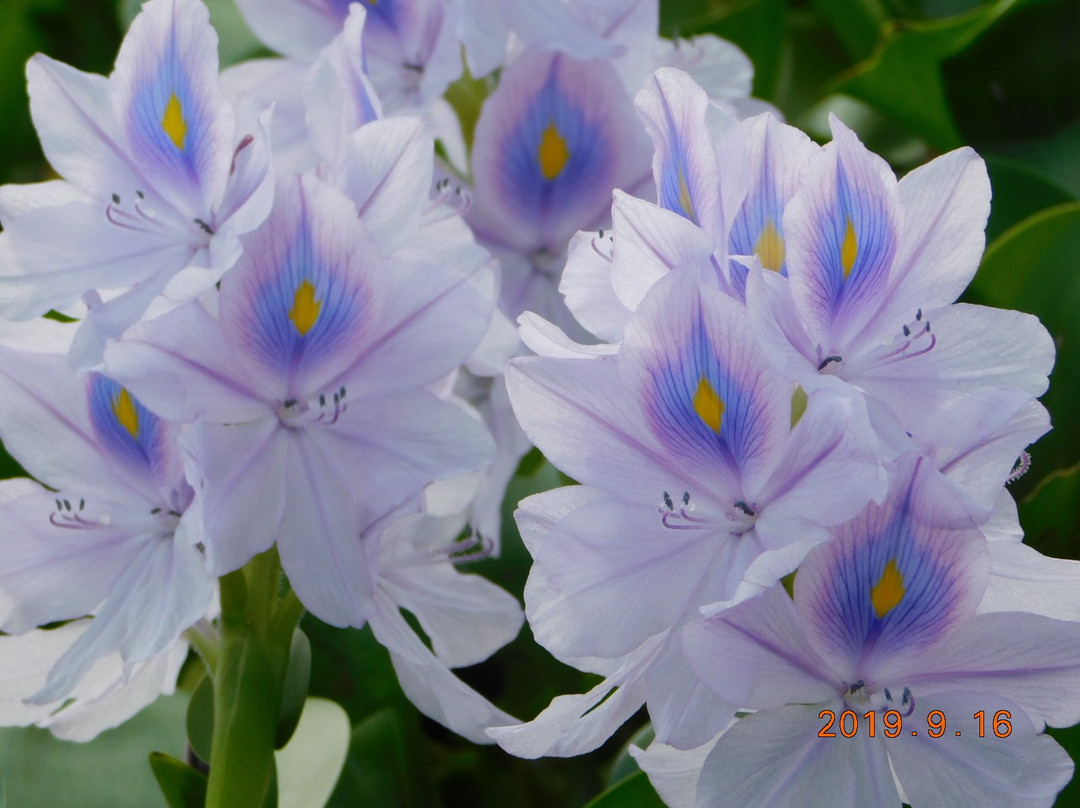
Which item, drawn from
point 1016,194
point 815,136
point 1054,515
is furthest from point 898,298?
point 815,136

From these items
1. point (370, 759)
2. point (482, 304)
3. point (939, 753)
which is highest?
point (482, 304)

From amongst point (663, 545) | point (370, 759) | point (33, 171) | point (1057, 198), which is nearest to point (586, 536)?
point (663, 545)

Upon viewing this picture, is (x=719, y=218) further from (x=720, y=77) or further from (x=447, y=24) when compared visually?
(x=720, y=77)

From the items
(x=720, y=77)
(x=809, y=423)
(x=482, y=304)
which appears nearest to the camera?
(x=809, y=423)

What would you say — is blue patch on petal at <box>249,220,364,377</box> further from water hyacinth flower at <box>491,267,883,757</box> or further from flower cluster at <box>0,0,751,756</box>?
water hyacinth flower at <box>491,267,883,757</box>

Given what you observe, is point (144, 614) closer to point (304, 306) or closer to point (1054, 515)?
point (304, 306)

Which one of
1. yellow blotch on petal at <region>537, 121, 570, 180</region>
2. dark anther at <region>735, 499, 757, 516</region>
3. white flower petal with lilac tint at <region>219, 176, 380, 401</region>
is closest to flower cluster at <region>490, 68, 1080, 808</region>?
dark anther at <region>735, 499, 757, 516</region>

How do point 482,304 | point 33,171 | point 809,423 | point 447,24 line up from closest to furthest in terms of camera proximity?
1. point 809,423
2. point 482,304
3. point 447,24
4. point 33,171
